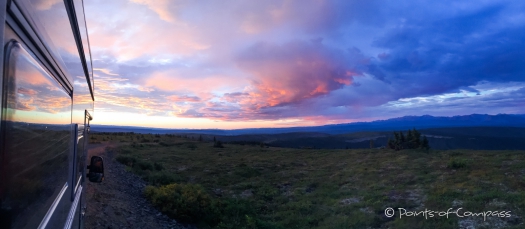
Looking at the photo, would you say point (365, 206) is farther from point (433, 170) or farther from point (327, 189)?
point (433, 170)

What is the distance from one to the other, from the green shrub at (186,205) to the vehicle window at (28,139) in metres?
7.90

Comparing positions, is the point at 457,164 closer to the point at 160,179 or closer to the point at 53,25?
the point at 160,179

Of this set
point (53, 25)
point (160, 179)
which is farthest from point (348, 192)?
point (53, 25)

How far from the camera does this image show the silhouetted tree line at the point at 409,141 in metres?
23.9

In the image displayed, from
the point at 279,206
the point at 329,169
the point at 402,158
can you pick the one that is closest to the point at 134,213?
the point at 279,206

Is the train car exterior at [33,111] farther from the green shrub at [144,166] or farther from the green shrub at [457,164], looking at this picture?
the green shrub at [457,164]

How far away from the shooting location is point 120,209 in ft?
28.8

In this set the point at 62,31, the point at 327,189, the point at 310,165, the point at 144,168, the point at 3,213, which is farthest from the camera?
the point at 310,165

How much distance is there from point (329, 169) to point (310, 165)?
249 centimetres

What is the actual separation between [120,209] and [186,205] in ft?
5.85

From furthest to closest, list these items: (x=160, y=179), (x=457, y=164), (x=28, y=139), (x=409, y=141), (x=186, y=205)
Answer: (x=409, y=141) < (x=457, y=164) < (x=160, y=179) < (x=186, y=205) < (x=28, y=139)

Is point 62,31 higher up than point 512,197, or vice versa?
point 62,31

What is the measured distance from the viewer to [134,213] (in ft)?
29.1

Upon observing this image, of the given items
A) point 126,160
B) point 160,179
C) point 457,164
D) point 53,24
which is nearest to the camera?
point 53,24
